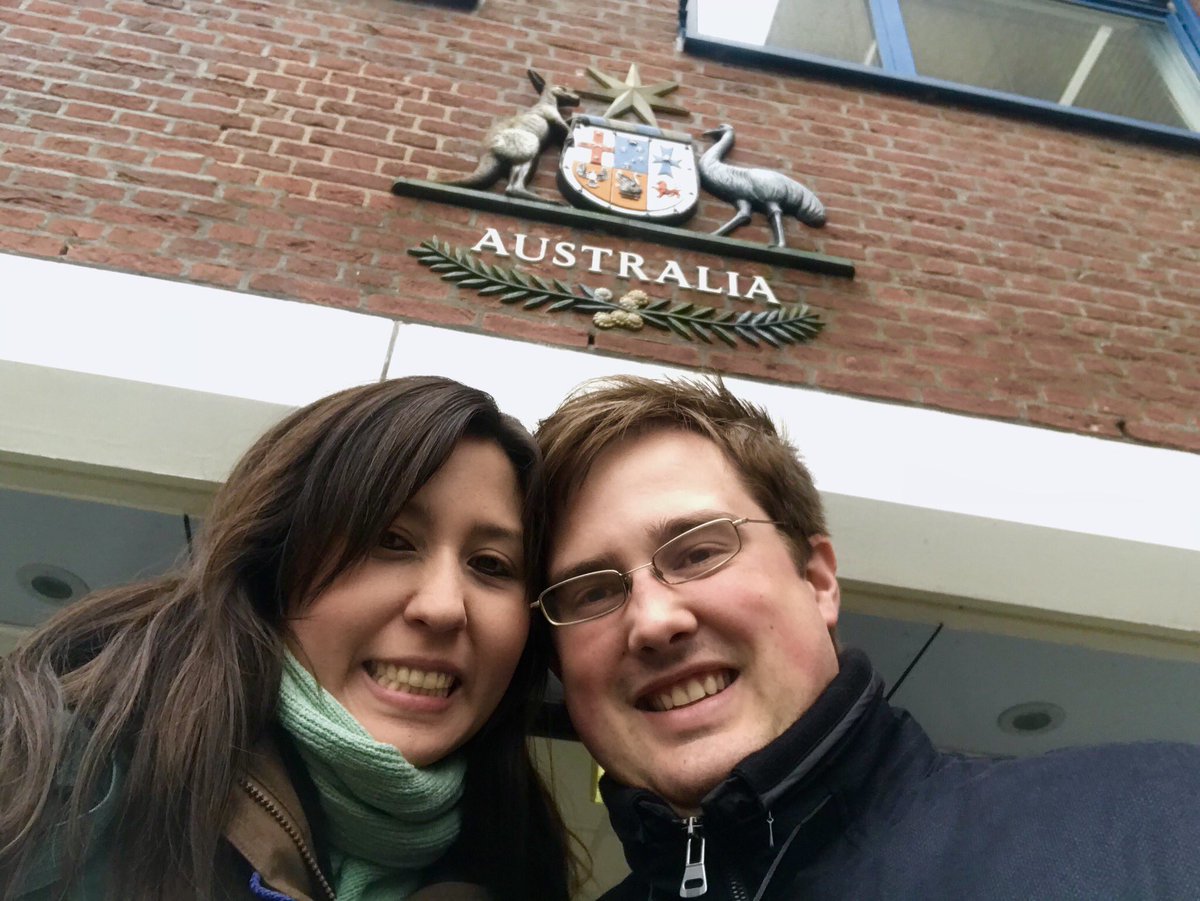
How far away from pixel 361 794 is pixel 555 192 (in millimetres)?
2380

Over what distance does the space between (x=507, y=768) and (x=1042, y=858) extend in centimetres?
103

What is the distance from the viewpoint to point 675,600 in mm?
1448

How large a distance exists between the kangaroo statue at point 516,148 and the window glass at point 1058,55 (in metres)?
2.50

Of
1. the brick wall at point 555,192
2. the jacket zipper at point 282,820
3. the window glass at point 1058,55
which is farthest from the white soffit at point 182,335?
the window glass at point 1058,55

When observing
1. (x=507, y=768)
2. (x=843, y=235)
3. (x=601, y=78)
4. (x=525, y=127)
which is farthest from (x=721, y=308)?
(x=507, y=768)

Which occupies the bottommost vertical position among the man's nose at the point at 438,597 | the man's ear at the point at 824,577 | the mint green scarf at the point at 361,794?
the mint green scarf at the point at 361,794

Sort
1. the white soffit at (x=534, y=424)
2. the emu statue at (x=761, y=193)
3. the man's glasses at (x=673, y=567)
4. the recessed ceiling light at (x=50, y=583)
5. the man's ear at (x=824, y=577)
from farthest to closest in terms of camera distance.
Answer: the emu statue at (x=761, y=193) → the recessed ceiling light at (x=50, y=583) → the white soffit at (x=534, y=424) → the man's ear at (x=824, y=577) → the man's glasses at (x=673, y=567)

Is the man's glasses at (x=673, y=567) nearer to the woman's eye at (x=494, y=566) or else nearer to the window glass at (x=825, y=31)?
the woman's eye at (x=494, y=566)

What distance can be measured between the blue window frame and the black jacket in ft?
Result: 11.8

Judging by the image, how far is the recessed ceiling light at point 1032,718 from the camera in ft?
8.09

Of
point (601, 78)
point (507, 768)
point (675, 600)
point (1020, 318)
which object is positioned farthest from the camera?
point (601, 78)

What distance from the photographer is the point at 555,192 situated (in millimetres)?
3027

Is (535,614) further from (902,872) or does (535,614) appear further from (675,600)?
(902,872)

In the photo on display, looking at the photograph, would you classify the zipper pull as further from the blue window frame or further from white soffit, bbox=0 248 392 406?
the blue window frame
